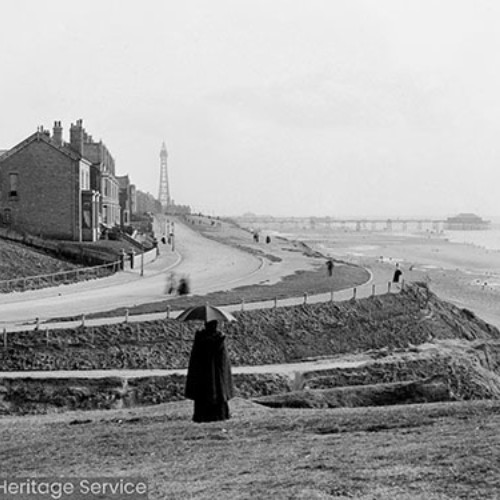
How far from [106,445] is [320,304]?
20.7 m

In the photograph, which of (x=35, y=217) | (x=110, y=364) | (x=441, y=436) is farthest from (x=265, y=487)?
(x=35, y=217)

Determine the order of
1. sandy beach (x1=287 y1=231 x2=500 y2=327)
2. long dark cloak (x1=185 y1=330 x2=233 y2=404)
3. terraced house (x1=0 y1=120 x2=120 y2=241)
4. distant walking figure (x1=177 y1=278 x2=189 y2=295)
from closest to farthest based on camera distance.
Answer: long dark cloak (x1=185 y1=330 x2=233 y2=404)
distant walking figure (x1=177 y1=278 x2=189 y2=295)
sandy beach (x1=287 y1=231 x2=500 y2=327)
terraced house (x1=0 y1=120 x2=120 y2=241)

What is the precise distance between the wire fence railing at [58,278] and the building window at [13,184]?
11.9 meters

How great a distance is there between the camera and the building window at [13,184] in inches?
2002

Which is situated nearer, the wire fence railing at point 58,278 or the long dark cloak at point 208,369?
the long dark cloak at point 208,369

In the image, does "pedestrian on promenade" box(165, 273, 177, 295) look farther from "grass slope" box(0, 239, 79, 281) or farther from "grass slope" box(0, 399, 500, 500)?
"grass slope" box(0, 399, 500, 500)

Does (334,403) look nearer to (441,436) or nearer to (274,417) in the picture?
(274,417)

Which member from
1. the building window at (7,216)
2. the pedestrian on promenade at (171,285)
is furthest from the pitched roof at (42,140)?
the pedestrian on promenade at (171,285)

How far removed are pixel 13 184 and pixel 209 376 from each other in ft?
133

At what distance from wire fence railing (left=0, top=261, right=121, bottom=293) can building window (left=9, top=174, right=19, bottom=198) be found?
469 inches

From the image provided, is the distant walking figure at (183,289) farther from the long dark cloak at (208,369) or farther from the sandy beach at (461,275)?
the long dark cloak at (208,369)

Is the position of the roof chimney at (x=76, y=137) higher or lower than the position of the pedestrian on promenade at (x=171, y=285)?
higher

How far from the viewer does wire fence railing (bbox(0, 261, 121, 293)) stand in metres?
34.9

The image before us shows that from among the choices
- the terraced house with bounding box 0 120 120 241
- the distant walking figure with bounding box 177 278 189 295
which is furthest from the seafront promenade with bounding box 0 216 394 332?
the terraced house with bounding box 0 120 120 241
